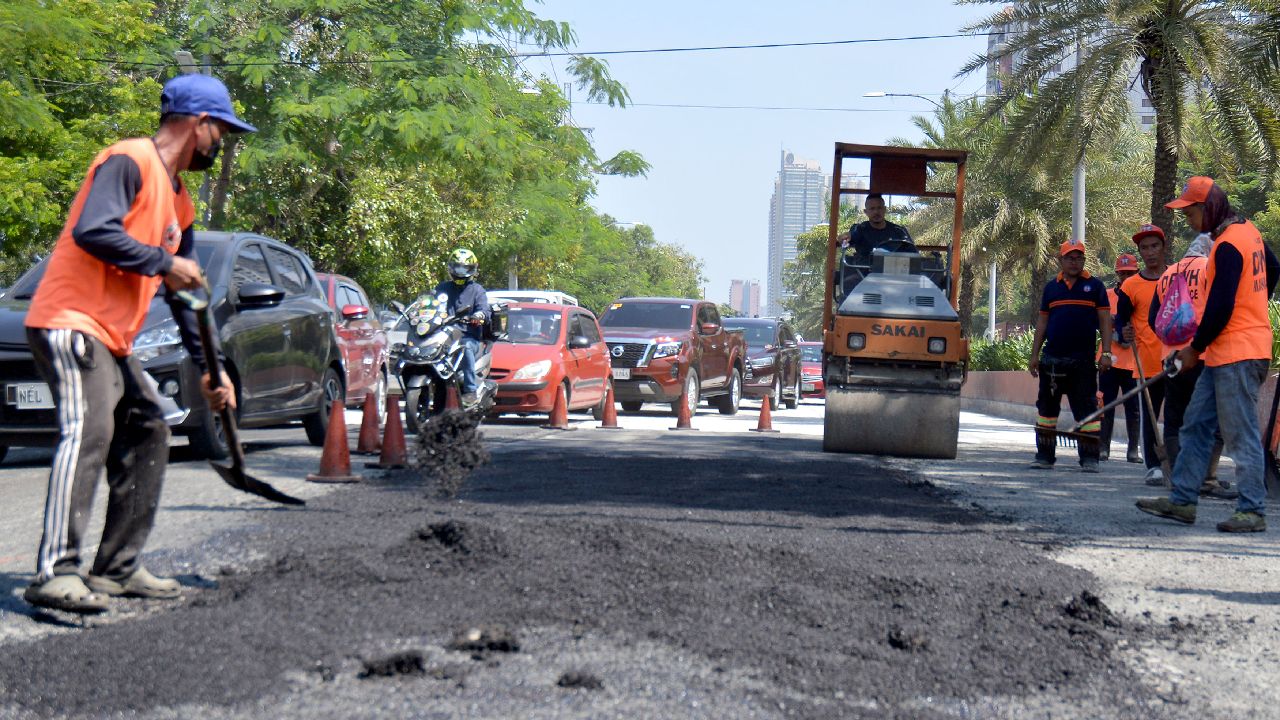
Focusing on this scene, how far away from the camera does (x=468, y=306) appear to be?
1284 cm

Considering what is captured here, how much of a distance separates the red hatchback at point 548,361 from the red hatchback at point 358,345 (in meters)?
1.35

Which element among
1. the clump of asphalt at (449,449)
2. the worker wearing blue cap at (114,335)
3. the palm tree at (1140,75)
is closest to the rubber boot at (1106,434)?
the palm tree at (1140,75)

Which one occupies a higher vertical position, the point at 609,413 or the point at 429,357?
the point at 429,357

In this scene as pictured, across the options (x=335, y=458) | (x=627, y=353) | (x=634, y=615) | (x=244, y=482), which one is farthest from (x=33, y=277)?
→ (x=627, y=353)

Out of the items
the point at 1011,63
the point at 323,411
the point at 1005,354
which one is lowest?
the point at 323,411

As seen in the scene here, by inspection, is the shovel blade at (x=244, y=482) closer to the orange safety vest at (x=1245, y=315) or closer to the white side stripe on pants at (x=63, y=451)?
the white side stripe on pants at (x=63, y=451)

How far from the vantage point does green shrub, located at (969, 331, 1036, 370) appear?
3116cm

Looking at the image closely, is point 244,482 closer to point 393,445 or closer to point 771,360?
point 393,445

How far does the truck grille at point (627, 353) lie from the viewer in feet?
65.7

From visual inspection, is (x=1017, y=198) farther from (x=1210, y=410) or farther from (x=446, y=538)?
(x=446, y=538)

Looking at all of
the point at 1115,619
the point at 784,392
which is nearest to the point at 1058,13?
the point at 784,392

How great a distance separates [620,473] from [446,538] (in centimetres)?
421

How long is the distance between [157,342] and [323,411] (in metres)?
2.29

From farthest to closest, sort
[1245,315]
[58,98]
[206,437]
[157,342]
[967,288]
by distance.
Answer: [967,288], [58,98], [206,437], [157,342], [1245,315]
